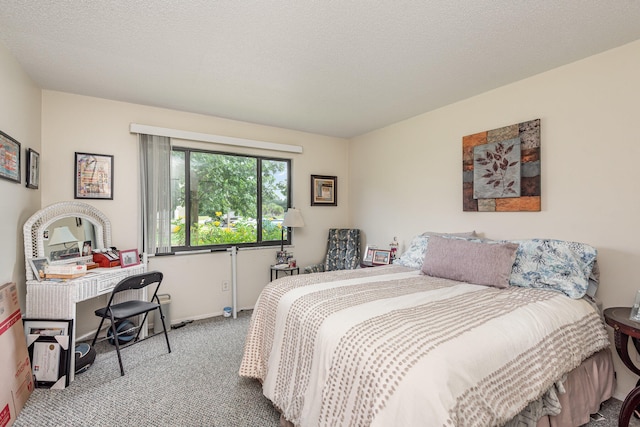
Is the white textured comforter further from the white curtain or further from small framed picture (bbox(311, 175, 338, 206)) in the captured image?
small framed picture (bbox(311, 175, 338, 206))

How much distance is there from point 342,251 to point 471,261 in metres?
2.06

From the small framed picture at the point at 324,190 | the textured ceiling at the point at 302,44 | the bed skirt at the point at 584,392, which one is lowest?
the bed skirt at the point at 584,392

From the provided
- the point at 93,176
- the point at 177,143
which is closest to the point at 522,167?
the point at 177,143

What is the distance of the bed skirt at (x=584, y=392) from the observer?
154 cm

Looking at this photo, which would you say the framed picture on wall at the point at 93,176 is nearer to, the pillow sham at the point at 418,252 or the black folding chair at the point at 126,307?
the black folding chair at the point at 126,307

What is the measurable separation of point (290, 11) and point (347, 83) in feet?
3.30

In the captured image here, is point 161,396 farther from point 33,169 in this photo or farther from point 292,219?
point 292,219

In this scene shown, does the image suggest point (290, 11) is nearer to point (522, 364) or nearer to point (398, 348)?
point (398, 348)

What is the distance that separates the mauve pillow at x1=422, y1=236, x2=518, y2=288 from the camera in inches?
83.4

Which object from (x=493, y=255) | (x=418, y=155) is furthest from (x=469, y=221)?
(x=418, y=155)

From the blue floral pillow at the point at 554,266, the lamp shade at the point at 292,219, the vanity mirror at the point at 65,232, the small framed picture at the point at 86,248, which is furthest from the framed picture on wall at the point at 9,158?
the blue floral pillow at the point at 554,266

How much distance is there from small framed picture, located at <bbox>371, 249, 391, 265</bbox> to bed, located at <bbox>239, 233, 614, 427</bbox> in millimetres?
1087

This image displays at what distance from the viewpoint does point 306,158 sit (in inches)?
163

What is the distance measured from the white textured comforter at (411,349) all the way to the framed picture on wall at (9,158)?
1.97 metres
